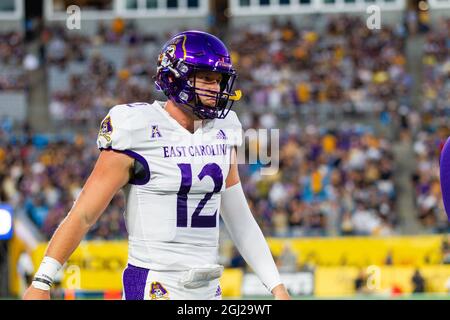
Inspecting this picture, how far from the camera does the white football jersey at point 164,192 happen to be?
12.5ft

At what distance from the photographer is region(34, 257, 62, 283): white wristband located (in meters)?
3.54

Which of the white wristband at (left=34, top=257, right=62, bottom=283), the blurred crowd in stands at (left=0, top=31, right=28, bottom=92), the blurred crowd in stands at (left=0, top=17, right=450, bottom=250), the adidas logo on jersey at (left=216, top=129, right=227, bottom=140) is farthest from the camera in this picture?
the blurred crowd in stands at (left=0, top=31, right=28, bottom=92)

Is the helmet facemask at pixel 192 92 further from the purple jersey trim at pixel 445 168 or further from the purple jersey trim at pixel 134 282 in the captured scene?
the purple jersey trim at pixel 445 168

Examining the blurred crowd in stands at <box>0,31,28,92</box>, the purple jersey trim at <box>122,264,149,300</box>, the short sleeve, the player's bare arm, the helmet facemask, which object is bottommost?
the purple jersey trim at <box>122,264,149,300</box>

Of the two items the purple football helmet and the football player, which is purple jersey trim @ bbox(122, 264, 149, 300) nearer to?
the football player

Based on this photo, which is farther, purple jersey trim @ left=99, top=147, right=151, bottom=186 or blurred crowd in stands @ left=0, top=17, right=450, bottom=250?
blurred crowd in stands @ left=0, top=17, right=450, bottom=250

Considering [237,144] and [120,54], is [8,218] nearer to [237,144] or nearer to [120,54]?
[237,144]

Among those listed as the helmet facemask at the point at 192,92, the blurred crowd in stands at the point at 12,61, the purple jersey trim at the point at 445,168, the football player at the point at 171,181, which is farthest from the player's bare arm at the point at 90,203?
the blurred crowd in stands at the point at 12,61

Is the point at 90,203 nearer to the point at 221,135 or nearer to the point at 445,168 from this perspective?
the point at 221,135

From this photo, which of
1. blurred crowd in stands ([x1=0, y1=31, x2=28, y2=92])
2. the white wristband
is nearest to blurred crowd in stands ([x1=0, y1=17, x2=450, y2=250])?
blurred crowd in stands ([x1=0, y1=31, x2=28, y2=92])

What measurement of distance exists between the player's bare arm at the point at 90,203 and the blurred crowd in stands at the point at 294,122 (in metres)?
13.8

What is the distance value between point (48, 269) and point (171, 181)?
0.60 meters

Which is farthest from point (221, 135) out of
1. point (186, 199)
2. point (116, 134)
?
point (116, 134)

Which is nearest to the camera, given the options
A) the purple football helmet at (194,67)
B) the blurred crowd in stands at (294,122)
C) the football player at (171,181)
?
the football player at (171,181)
